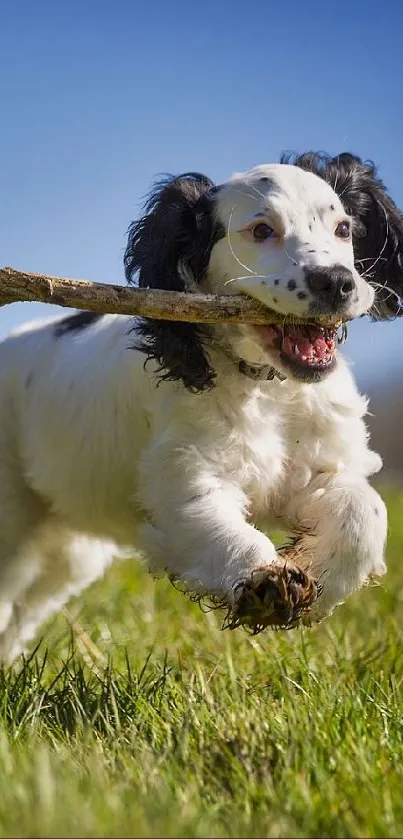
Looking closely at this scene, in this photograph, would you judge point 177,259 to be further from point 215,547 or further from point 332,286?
point 215,547

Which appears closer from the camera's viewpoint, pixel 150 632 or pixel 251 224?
pixel 251 224

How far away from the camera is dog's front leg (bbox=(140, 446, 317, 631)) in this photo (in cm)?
383

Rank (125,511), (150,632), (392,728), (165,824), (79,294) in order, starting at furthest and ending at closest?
1. (150,632)
2. (125,511)
3. (79,294)
4. (392,728)
5. (165,824)

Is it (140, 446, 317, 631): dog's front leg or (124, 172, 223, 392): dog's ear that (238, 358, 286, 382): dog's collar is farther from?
(140, 446, 317, 631): dog's front leg

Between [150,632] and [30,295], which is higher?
[30,295]

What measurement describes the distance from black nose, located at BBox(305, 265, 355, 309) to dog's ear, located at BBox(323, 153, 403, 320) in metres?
0.91

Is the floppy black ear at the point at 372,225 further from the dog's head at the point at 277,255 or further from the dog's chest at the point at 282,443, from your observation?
the dog's chest at the point at 282,443

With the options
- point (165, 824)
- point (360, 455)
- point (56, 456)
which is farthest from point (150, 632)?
point (165, 824)

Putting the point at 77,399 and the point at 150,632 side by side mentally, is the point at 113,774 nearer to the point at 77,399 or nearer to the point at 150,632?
the point at 77,399

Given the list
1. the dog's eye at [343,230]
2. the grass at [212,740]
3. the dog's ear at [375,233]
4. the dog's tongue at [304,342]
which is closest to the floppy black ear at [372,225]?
the dog's ear at [375,233]

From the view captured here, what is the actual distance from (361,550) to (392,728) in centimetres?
73

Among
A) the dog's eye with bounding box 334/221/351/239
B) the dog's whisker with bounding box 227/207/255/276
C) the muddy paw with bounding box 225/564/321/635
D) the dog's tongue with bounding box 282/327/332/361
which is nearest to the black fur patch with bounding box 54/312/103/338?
the dog's whisker with bounding box 227/207/255/276

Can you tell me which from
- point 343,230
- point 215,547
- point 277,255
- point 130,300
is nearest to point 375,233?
point 343,230

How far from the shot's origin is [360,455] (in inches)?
189
